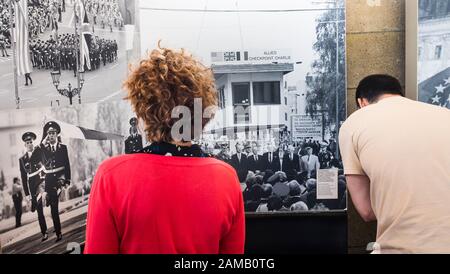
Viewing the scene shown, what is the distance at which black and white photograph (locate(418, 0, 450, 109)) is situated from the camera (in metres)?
2.41

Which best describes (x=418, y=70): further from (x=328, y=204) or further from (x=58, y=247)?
(x=58, y=247)

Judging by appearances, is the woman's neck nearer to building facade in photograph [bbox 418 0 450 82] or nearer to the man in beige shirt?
the man in beige shirt

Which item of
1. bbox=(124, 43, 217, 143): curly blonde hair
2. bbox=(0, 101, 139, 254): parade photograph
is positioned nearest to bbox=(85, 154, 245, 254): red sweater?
bbox=(124, 43, 217, 143): curly blonde hair

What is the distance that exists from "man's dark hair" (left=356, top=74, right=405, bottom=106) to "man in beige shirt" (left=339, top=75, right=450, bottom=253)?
22 cm

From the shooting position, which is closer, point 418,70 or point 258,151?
point 418,70

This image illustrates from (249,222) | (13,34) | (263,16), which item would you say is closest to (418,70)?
(263,16)

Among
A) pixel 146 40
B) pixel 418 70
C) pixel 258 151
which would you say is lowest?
pixel 258 151

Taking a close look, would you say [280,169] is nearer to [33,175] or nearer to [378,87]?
[378,87]

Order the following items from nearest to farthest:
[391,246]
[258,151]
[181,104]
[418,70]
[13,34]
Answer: [181,104], [391,246], [13,34], [418,70], [258,151]

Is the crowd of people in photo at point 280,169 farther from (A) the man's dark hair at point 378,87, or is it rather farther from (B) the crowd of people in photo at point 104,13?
(B) the crowd of people in photo at point 104,13

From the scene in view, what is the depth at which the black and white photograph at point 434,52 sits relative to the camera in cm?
241

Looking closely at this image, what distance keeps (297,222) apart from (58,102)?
156 cm
